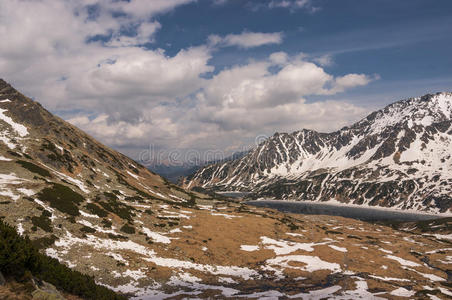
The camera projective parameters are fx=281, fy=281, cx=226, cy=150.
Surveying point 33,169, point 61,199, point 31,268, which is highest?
point 33,169

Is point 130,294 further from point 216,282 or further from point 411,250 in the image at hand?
point 411,250

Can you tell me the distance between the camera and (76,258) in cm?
3462

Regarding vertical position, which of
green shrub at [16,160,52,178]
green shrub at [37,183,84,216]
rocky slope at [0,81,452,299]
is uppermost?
green shrub at [16,160,52,178]

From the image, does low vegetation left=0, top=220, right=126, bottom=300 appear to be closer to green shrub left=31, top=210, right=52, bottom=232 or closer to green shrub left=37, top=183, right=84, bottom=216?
green shrub left=31, top=210, right=52, bottom=232

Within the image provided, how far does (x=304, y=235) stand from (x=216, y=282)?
46555mm

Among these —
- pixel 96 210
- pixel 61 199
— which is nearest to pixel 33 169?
pixel 61 199

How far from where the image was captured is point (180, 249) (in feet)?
163

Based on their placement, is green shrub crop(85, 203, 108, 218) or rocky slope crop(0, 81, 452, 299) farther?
green shrub crop(85, 203, 108, 218)

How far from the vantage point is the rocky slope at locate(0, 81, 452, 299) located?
Answer: 1422 inches

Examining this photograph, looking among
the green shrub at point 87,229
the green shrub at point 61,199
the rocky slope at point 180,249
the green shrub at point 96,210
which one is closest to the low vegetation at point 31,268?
the rocky slope at point 180,249

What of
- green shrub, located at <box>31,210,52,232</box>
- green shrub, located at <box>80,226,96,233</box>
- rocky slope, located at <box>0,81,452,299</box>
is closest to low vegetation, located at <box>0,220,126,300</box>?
rocky slope, located at <box>0,81,452,299</box>

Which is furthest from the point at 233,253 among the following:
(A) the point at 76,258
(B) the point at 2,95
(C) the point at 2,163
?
(B) the point at 2,95

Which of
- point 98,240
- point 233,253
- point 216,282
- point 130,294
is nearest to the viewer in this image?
point 130,294

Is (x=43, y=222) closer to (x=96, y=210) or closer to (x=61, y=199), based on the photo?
(x=61, y=199)
